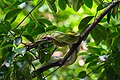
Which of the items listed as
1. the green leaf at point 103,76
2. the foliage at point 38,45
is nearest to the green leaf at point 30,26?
the foliage at point 38,45

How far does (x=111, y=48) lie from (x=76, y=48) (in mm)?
185

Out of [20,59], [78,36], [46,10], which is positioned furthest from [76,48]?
[46,10]

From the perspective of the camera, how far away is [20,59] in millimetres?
817

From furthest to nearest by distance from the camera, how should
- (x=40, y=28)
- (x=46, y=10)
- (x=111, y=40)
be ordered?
1. (x=46, y=10)
2. (x=111, y=40)
3. (x=40, y=28)

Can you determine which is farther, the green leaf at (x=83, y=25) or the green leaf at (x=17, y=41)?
the green leaf at (x=83, y=25)

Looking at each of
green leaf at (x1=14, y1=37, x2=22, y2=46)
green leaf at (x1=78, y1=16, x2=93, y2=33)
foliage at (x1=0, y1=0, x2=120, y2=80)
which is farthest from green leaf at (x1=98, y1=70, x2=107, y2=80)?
green leaf at (x1=14, y1=37, x2=22, y2=46)

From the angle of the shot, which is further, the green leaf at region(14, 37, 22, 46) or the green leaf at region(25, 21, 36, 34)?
the green leaf at region(25, 21, 36, 34)

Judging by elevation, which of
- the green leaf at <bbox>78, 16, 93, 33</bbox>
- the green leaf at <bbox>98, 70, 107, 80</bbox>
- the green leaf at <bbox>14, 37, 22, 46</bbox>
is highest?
the green leaf at <bbox>14, 37, 22, 46</bbox>

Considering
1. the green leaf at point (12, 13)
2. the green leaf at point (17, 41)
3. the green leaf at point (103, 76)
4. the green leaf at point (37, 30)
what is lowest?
the green leaf at point (103, 76)

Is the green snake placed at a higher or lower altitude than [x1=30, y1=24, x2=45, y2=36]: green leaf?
lower

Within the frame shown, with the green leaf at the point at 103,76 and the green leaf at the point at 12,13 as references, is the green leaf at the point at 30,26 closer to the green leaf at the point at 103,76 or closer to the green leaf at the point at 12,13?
the green leaf at the point at 12,13

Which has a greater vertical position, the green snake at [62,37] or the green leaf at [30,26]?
the green leaf at [30,26]

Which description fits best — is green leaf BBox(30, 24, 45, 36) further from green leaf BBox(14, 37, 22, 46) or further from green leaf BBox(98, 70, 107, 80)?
green leaf BBox(98, 70, 107, 80)

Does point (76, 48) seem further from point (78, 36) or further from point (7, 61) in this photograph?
point (7, 61)
